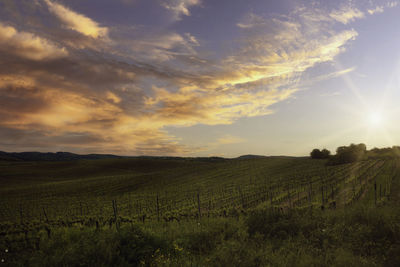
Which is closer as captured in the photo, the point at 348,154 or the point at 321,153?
the point at 348,154

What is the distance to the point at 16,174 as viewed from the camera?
316ft

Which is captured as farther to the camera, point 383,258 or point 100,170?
point 100,170

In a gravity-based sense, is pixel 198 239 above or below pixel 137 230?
below

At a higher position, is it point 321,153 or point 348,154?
point 321,153

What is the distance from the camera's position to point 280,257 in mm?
8234

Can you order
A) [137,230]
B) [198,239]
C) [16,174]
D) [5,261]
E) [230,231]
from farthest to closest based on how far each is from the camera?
[16,174]
[230,231]
[198,239]
[137,230]
[5,261]

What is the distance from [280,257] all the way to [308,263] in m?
0.89

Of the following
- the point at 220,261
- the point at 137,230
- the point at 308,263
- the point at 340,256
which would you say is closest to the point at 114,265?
the point at 137,230

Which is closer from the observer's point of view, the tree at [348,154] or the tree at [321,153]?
the tree at [348,154]

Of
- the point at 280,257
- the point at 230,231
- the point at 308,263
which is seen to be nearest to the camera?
the point at 308,263

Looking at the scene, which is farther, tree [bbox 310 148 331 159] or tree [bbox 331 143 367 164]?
tree [bbox 310 148 331 159]

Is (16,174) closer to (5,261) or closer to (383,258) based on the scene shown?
(5,261)

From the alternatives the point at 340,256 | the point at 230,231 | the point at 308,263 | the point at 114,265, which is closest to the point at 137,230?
the point at 114,265

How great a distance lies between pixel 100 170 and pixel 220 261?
369 ft
